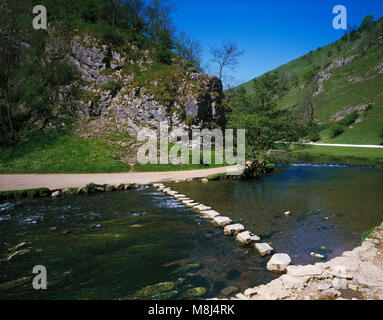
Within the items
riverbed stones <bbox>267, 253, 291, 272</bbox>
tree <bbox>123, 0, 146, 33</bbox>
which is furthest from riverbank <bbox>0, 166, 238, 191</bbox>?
tree <bbox>123, 0, 146, 33</bbox>

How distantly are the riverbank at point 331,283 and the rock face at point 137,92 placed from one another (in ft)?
97.4

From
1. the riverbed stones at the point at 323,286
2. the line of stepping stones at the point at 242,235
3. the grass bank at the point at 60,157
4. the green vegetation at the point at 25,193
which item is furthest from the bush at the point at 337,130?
the green vegetation at the point at 25,193

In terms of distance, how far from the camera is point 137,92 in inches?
1452

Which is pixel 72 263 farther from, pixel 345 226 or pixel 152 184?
pixel 152 184

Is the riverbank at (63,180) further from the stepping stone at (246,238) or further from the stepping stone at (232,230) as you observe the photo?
the stepping stone at (246,238)

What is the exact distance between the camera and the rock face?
35.2 meters

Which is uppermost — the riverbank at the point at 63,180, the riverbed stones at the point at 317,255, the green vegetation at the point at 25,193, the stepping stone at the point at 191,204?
the riverbank at the point at 63,180

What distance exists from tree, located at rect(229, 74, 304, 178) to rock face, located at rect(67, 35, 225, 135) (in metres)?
13.6

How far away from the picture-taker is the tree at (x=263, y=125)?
2078 cm

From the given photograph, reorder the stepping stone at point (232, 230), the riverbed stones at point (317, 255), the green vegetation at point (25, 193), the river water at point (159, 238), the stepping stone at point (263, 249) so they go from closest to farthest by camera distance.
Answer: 1. the river water at point (159, 238)
2. the riverbed stones at point (317, 255)
3. the stepping stone at point (263, 249)
4. the stepping stone at point (232, 230)
5. the green vegetation at point (25, 193)

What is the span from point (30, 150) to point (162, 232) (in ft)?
84.7

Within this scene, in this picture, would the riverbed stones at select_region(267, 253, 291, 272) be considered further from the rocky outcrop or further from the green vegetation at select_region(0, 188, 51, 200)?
the rocky outcrop
